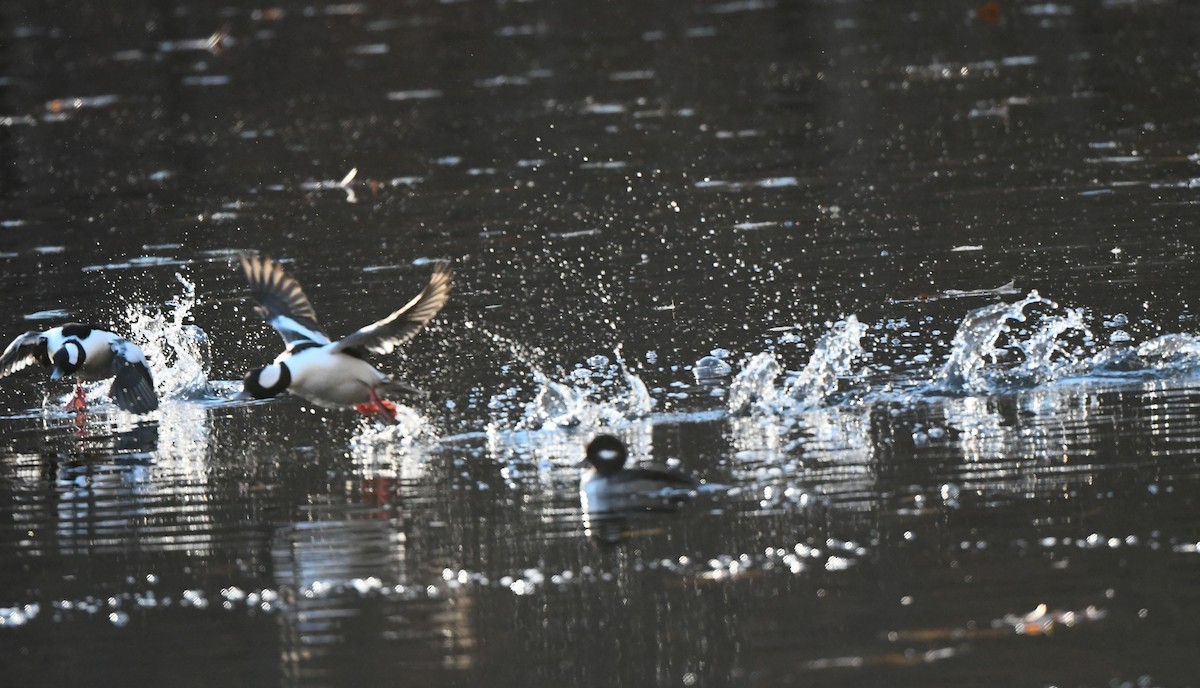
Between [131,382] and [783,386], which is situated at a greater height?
[131,382]

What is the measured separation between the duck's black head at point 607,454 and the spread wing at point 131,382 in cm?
443

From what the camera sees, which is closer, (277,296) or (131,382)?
(277,296)

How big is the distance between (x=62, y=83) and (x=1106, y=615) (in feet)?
98.3

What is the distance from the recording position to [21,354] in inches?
536

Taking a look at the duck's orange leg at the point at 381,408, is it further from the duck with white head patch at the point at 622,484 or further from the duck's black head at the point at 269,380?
the duck with white head patch at the point at 622,484

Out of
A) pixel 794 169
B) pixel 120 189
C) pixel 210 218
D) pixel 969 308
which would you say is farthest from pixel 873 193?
pixel 120 189

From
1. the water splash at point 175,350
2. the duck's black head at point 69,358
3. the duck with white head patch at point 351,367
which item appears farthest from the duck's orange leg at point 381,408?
the duck's black head at point 69,358

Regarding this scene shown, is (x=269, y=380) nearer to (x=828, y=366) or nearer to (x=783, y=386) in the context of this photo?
(x=783, y=386)

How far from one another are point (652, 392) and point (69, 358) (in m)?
4.07

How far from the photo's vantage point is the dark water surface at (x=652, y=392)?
774 centimetres

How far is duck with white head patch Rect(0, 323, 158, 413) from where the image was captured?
1312 centimetres

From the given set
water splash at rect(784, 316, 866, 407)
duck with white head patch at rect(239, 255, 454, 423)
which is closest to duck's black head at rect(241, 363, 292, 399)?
duck with white head patch at rect(239, 255, 454, 423)

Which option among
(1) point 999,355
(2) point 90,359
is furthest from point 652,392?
(2) point 90,359

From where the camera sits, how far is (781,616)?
304 inches
